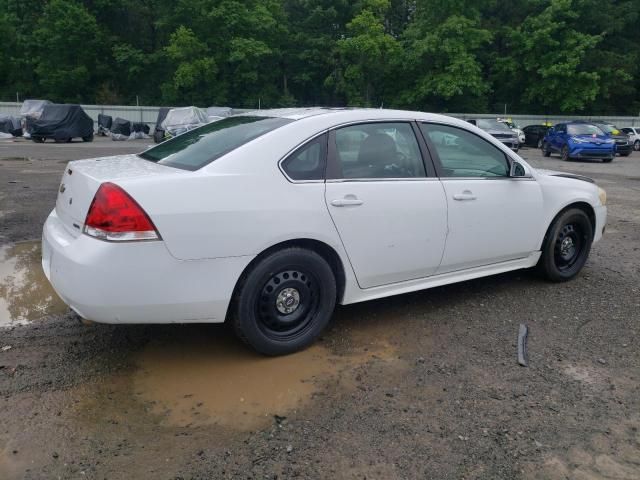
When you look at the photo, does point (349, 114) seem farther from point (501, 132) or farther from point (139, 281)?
point (501, 132)

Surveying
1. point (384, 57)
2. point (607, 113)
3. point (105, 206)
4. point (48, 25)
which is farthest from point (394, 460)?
point (48, 25)

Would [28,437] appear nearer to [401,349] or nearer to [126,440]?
[126,440]

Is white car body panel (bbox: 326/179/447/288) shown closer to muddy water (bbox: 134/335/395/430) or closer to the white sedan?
the white sedan

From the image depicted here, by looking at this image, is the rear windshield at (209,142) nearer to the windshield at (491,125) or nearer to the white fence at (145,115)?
the windshield at (491,125)

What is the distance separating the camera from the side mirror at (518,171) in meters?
4.67

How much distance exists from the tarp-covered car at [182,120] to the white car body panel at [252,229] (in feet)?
63.7

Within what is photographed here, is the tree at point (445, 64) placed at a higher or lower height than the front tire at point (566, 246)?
higher

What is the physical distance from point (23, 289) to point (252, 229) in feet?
9.10

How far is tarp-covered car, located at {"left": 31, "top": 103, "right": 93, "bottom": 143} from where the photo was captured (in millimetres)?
24047

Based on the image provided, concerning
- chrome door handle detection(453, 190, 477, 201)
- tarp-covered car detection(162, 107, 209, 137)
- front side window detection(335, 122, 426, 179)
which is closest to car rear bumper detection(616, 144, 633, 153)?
tarp-covered car detection(162, 107, 209, 137)

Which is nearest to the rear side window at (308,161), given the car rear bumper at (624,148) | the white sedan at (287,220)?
the white sedan at (287,220)

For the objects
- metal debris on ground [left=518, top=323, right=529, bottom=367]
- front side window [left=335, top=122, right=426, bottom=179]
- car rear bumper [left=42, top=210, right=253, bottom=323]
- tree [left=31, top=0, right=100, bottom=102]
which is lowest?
metal debris on ground [left=518, top=323, right=529, bottom=367]

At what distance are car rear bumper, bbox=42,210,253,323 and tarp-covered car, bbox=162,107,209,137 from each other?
2017cm

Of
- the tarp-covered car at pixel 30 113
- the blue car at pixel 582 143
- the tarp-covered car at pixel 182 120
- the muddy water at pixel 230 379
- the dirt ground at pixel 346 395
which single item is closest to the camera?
the dirt ground at pixel 346 395
